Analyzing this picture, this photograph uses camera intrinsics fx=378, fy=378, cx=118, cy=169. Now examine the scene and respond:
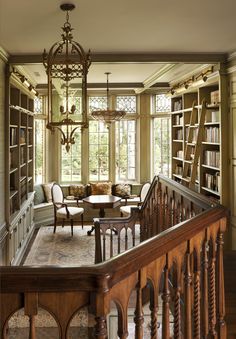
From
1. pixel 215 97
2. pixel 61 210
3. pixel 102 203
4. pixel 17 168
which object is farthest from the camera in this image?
pixel 61 210

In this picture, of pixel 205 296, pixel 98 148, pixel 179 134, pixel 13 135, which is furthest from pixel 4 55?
pixel 98 148

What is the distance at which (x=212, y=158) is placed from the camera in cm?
636

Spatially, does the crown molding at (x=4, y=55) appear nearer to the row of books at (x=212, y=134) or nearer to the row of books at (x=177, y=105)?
the row of books at (x=212, y=134)

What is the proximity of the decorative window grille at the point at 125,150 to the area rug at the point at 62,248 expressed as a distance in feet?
6.88

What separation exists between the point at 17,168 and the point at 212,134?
3.33 m

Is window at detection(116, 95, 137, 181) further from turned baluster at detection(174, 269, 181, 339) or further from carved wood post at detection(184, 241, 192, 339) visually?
turned baluster at detection(174, 269, 181, 339)

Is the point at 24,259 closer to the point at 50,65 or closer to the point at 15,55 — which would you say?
the point at 15,55

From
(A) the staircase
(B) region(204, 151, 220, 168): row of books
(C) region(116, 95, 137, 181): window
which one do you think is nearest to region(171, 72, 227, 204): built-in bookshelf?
(B) region(204, 151, 220, 168): row of books

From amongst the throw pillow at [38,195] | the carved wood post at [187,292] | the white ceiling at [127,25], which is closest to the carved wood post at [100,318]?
the carved wood post at [187,292]

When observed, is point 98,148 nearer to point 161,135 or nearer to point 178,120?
point 161,135

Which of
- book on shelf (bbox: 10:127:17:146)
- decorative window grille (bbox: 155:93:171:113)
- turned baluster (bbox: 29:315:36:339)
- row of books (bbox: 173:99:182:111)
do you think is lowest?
turned baluster (bbox: 29:315:36:339)

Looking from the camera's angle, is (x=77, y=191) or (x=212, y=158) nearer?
(x=212, y=158)

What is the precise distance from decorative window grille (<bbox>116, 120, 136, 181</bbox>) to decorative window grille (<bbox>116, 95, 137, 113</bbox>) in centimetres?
31

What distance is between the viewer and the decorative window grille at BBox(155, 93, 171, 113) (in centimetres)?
951
